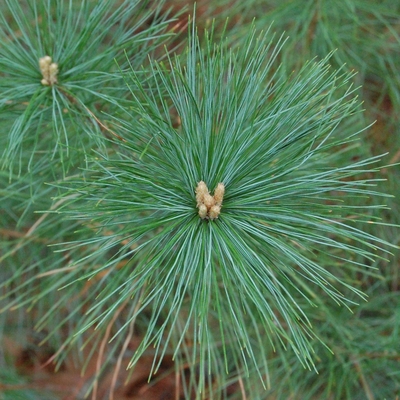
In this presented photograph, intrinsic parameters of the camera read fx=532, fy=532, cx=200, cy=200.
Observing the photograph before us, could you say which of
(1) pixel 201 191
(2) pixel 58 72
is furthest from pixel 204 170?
(2) pixel 58 72

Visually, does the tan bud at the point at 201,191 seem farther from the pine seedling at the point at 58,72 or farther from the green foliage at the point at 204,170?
the pine seedling at the point at 58,72

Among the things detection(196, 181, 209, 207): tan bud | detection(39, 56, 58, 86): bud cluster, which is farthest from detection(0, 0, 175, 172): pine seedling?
detection(196, 181, 209, 207): tan bud

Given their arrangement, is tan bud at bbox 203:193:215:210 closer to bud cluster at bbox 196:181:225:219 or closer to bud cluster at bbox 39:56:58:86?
bud cluster at bbox 196:181:225:219

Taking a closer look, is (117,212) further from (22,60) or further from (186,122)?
(22,60)

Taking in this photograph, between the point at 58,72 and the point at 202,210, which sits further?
the point at 58,72

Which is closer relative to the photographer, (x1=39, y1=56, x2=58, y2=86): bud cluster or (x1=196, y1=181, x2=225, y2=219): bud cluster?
(x1=196, y1=181, x2=225, y2=219): bud cluster

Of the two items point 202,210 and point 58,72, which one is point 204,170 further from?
point 58,72
